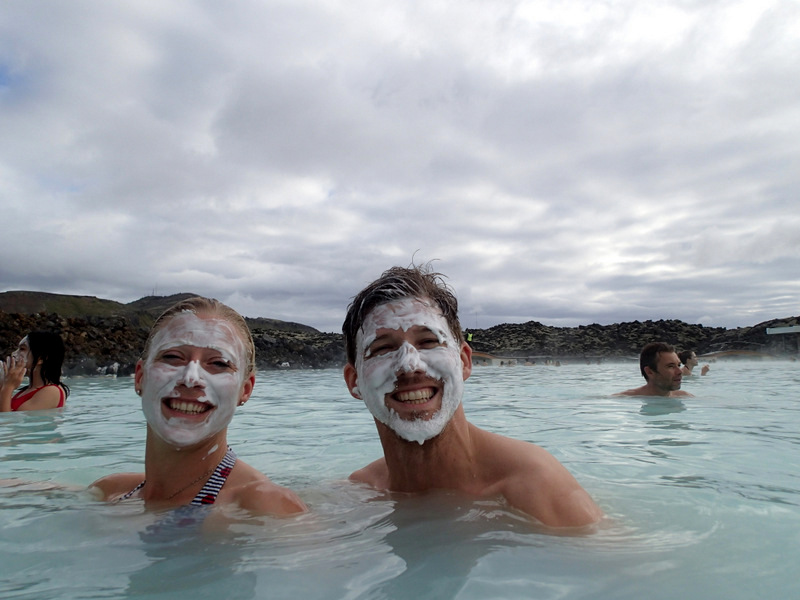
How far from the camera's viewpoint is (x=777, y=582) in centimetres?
219

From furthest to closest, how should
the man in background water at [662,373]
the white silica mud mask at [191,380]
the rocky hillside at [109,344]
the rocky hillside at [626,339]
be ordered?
1. the rocky hillside at [626,339]
2. the rocky hillside at [109,344]
3. the man in background water at [662,373]
4. the white silica mud mask at [191,380]

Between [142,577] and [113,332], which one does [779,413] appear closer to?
[142,577]

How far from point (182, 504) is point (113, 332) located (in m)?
20.3

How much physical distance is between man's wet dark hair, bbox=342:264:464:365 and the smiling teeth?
441 mm

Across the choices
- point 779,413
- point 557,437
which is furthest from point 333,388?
point 779,413

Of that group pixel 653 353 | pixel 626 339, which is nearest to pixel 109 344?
pixel 653 353

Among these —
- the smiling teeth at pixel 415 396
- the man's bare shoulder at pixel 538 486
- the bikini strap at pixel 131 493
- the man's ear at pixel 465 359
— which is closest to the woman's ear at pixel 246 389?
the bikini strap at pixel 131 493

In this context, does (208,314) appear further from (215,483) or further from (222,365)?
(215,483)

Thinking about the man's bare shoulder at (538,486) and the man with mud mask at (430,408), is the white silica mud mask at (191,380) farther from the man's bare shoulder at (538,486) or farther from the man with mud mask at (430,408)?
the man's bare shoulder at (538,486)

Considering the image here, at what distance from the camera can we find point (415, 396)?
2.98m

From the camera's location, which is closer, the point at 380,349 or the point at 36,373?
the point at 380,349

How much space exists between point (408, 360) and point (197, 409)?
1164mm

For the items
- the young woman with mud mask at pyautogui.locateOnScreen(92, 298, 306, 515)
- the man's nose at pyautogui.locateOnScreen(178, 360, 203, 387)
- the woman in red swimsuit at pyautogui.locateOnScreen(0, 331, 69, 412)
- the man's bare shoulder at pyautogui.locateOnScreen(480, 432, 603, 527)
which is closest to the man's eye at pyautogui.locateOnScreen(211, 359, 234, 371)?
the young woman with mud mask at pyautogui.locateOnScreen(92, 298, 306, 515)

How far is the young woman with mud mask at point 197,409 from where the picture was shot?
3.04m
